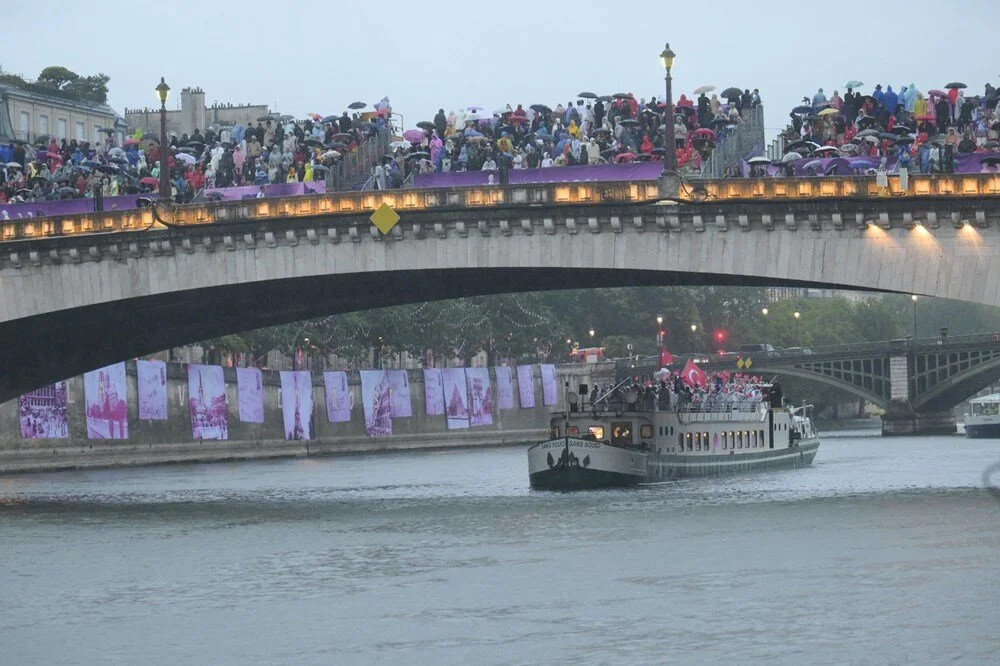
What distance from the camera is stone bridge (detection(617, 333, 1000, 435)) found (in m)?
137

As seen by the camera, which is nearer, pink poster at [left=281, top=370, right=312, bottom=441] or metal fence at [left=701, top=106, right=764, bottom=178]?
metal fence at [left=701, top=106, right=764, bottom=178]

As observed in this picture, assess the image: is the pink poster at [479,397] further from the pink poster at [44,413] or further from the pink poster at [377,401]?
the pink poster at [44,413]

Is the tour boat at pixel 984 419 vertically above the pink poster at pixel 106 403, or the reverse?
the pink poster at pixel 106 403

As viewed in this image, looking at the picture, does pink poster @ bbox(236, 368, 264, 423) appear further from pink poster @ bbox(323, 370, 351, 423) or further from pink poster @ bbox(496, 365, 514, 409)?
pink poster @ bbox(496, 365, 514, 409)

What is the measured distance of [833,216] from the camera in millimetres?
57719

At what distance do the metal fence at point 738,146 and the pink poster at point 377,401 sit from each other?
208 feet

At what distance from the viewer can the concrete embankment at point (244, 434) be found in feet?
322

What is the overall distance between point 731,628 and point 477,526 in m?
21.2

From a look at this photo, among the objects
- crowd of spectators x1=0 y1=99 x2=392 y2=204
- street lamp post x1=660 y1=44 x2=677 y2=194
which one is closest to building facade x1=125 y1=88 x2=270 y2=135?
crowd of spectators x1=0 y1=99 x2=392 y2=204

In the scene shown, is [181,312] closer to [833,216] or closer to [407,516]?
[407,516]

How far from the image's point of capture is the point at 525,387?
473 ft

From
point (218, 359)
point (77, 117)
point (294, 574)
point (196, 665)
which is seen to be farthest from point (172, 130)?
point (196, 665)

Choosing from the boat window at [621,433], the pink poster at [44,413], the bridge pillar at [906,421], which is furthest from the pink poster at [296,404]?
the boat window at [621,433]

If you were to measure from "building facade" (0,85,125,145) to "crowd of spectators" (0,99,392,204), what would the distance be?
4901 cm
